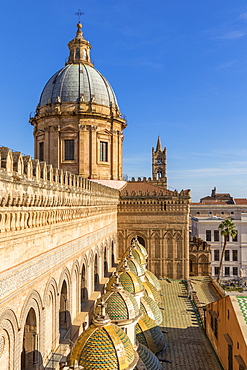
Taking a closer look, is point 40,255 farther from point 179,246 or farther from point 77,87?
point 77,87

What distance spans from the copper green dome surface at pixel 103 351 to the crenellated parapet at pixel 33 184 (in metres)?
3.38

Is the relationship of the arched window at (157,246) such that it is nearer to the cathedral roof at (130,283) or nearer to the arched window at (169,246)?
the arched window at (169,246)

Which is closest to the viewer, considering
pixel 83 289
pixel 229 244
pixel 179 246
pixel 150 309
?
pixel 150 309

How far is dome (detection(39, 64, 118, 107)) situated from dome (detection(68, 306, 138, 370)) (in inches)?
833

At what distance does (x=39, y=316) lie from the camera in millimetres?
9141

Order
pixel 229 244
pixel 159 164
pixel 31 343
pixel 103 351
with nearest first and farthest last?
pixel 103 351 < pixel 31 343 < pixel 229 244 < pixel 159 164

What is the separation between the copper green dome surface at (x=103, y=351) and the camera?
7.44 m

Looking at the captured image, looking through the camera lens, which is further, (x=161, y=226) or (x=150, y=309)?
(x=161, y=226)

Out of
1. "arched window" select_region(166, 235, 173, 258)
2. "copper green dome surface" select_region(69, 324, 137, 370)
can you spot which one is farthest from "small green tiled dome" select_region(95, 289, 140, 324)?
"arched window" select_region(166, 235, 173, 258)

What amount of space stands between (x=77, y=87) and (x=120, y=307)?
67.6 feet

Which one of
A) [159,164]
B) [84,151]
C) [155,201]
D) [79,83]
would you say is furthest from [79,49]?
[159,164]

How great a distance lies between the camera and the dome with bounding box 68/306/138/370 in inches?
293

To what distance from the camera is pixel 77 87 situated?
2702 cm

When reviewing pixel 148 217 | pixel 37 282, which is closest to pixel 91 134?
pixel 148 217
